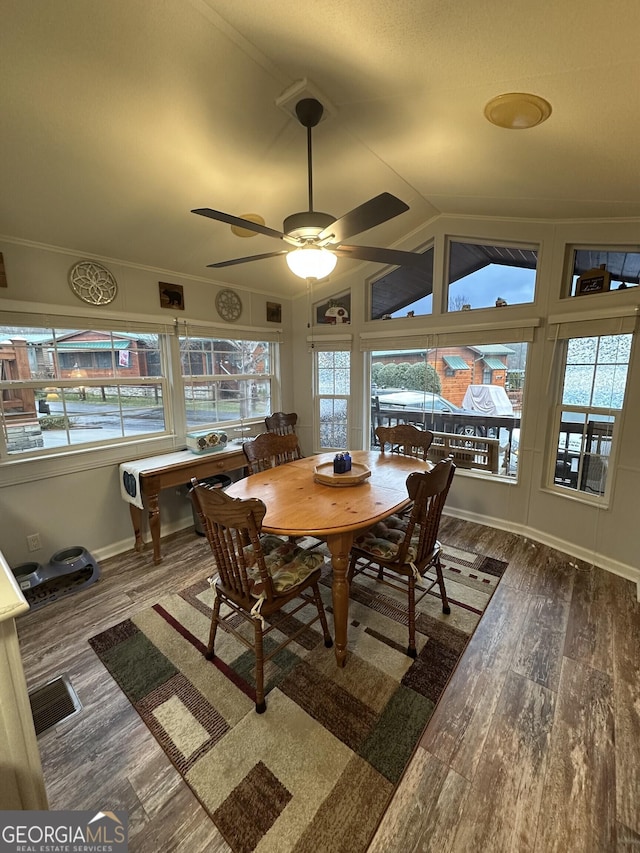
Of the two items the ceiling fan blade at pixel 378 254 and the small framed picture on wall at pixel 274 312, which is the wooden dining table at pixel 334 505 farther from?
the small framed picture on wall at pixel 274 312

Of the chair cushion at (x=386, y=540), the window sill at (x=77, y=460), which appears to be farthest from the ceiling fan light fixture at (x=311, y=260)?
the window sill at (x=77, y=460)

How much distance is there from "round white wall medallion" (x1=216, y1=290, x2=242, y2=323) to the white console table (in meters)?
3.12

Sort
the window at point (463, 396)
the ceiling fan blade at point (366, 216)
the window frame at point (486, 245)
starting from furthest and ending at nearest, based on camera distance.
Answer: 1. the window at point (463, 396)
2. the window frame at point (486, 245)
3. the ceiling fan blade at point (366, 216)

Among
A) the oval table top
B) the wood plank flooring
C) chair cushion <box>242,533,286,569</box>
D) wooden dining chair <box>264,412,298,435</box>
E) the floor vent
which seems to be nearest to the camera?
the wood plank flooring

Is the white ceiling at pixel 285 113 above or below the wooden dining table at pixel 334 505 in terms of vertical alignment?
above

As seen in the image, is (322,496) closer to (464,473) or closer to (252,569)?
(252,569)

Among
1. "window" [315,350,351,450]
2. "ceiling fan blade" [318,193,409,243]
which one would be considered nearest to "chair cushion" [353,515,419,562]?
"ceiling fan blade" [318,193,409,243]

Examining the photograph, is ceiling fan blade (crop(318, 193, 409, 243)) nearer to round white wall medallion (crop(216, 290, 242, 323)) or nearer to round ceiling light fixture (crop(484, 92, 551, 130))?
round ceiling light fixture (crop(484, 92, 551, 130))

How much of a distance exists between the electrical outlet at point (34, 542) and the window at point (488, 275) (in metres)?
3.97

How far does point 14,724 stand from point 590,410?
3553mm

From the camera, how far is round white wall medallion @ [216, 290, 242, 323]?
11.9ft

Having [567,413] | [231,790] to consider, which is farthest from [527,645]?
[567,413]

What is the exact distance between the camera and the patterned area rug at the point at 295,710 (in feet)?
4.12

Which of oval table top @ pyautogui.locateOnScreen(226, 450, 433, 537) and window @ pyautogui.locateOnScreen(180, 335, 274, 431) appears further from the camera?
window @ pyautogui.locateOnScreen(180, 335, 274, 431)
